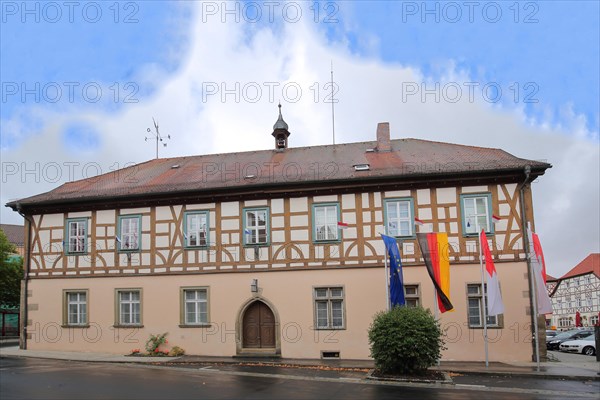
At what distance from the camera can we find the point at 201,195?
71.9 ft

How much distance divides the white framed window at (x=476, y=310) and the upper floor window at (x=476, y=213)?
1.85 metres

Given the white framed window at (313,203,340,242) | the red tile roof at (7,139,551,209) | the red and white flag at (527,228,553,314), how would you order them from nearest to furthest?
the red and white flag at (527,228,553,314) → the red tile roof at (7,139,551,209) → the white framed window at (313,203,340,242)

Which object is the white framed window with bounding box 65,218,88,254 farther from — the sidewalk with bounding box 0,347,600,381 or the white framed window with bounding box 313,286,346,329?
the white framed window with bounding box 313,286,346,329

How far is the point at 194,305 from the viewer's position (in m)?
21.6

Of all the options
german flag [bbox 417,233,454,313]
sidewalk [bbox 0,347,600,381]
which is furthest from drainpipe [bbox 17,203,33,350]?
german flag [bbox 417,233,454,313]

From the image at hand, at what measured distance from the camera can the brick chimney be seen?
24.3 metres

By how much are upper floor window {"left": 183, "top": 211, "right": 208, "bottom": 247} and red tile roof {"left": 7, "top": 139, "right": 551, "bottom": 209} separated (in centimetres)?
94

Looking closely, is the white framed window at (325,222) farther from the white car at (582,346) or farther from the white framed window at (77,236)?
the white car at (582,346)

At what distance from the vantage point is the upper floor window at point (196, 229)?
21.8 metres

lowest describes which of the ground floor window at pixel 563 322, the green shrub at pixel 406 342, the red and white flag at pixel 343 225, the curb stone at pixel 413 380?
the ground floor window at pixel 563 322

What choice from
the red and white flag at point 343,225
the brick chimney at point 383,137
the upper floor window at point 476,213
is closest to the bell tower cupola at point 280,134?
the brick chimney at point 383,137

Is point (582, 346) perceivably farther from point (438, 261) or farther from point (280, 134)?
point (280, 134)

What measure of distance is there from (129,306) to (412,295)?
10273mm

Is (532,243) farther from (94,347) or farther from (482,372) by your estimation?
(94,347)
